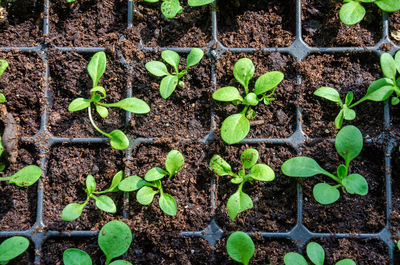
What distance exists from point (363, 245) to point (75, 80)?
1006 millimetres

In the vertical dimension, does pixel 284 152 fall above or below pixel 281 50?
below

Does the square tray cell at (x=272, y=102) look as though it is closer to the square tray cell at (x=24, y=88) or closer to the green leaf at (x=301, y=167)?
the green leaf at (x=301, y=167)

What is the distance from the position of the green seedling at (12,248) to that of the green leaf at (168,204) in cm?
40

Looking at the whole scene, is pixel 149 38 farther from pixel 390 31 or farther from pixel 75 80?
pixel 390 31

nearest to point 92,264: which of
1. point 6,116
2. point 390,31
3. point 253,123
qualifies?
point 6,116

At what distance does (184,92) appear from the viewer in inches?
52.2

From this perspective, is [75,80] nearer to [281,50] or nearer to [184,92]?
[184,92]

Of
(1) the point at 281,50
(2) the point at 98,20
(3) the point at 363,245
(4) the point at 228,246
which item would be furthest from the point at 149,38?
(3) the point at 363,245

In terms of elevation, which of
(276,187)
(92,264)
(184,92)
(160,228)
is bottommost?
(92,264)

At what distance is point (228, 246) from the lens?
3.97ft

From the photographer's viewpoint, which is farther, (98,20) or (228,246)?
(98,20)

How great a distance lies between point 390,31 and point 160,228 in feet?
3.10

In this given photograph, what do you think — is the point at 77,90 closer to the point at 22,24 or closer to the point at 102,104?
the point at 102,104

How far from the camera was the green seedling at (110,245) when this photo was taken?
1199 mm
